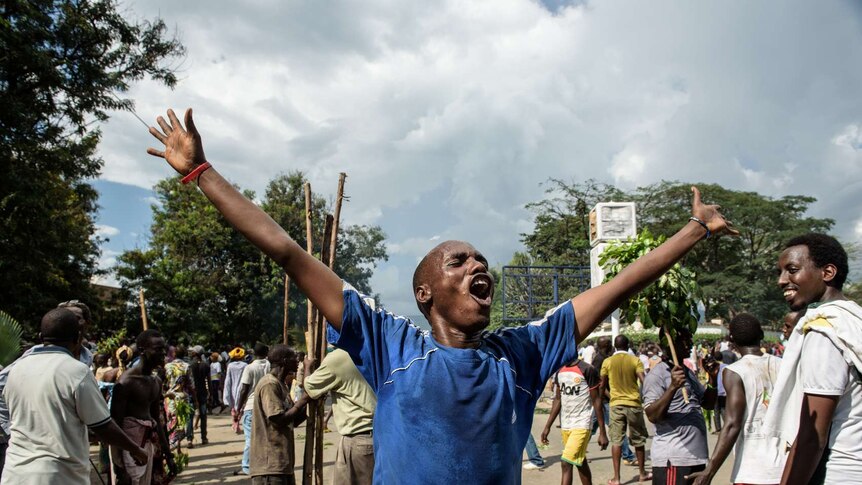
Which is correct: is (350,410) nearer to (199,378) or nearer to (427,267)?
(427,267)

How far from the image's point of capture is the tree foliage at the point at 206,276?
2662 cm

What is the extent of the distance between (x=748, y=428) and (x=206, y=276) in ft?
91.6

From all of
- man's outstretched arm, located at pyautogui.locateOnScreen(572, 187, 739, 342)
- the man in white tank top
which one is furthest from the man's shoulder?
man's outstretched arm, located at pyautogui.locateOnScreen(572, 187, 739, 342)

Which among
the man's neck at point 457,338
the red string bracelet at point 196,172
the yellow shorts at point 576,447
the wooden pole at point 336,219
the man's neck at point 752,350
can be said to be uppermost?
the wooden pole at point 336,219

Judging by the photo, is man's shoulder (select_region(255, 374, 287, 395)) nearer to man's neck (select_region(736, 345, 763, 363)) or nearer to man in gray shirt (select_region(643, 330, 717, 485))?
man in gray shirt (select_region(643, 330, 717, 485))

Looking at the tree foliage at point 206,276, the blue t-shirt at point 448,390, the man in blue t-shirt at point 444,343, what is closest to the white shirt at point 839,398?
the man in blue t-shirt at point 444,343

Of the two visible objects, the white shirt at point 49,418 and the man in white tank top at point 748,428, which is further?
the man in white tank top at point 748,428

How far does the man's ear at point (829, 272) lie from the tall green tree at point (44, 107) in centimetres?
1543

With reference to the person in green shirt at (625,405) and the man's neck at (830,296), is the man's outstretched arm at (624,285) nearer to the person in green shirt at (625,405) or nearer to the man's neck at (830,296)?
the man's neck at (830,296)

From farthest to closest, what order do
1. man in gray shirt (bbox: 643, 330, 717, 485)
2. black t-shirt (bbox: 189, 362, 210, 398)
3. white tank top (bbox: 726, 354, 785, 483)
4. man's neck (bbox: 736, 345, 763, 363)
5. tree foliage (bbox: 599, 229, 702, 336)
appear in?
black t-shirt (bbox: 189, 362, 210, 398) < man in gray shirt (bbox: 643, 330, 717, 485) < tree foliage (bbox: 599, 229, 702, 336) < man's neck (bbox: 736, 345, 763, 363) < white tank top (bbox: 726, 354, 785, 483)

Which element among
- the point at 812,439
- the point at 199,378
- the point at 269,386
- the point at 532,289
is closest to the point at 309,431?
the point at 269,386

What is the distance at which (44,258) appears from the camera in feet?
54.3

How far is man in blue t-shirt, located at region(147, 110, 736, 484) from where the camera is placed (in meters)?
1.97

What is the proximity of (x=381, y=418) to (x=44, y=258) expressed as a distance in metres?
17.7
